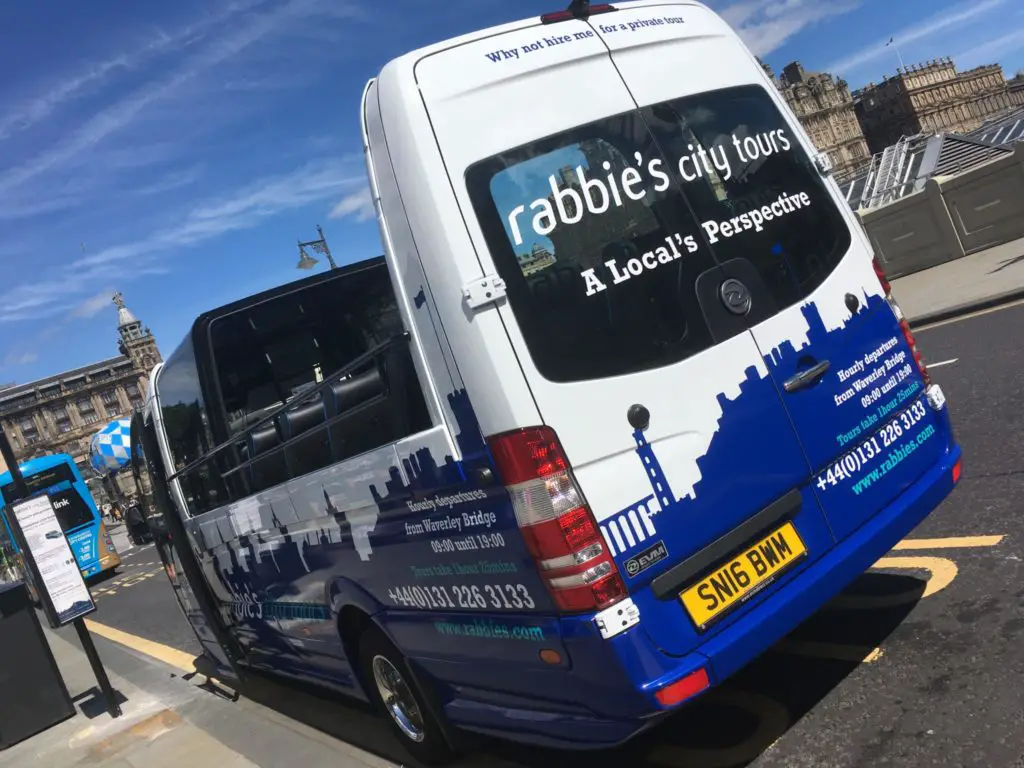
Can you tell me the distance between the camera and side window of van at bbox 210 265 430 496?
399cm

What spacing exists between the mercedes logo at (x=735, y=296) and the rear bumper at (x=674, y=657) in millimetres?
1019

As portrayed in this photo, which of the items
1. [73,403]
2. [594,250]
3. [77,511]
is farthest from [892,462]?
[73,403]

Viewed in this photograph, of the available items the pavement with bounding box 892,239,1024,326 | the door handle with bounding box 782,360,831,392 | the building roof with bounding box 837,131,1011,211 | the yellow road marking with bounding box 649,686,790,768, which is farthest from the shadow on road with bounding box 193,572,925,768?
the building roof with bounding box 837,131,1011,211

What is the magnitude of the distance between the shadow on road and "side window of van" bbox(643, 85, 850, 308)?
5.58 ft

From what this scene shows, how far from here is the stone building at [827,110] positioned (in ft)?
472

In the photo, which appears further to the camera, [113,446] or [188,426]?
[113,446]

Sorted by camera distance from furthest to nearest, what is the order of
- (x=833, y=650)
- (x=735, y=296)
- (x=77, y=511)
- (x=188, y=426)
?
(x=77, y=511) < (x=188, y=426) < (x=833, y=650) < (x=735, y=296)

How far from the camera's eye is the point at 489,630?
11.4 feet

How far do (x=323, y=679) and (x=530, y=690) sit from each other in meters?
2.49

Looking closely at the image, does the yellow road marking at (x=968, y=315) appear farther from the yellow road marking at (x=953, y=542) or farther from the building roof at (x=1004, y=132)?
the building roof at (x=1004, y=132)

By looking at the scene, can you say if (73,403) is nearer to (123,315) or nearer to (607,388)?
(123,315)

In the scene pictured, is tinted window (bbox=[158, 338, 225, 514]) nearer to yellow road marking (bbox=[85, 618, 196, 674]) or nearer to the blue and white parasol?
yellow road marking (bbox=[85, 618, 196, 674])

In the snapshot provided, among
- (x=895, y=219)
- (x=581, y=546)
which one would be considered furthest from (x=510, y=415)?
(x=895, y=219)

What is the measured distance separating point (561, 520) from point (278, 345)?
134 inches
